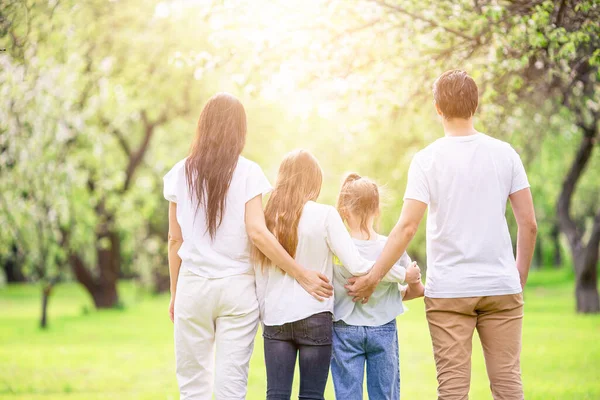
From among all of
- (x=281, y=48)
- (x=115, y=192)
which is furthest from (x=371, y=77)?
(x=115, y=192)

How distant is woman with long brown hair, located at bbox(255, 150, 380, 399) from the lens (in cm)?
376

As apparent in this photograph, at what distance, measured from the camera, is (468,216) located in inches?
142

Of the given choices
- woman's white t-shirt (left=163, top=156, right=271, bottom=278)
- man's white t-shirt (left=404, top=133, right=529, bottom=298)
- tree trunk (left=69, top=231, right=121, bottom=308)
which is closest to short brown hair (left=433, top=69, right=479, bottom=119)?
man's white t-shirt (left=404, top=133, right=529, bottom=298)

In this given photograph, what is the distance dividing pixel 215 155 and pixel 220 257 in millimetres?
536

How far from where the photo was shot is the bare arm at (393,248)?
369cm

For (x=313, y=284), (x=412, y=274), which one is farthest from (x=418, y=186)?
(x=313, y=284)

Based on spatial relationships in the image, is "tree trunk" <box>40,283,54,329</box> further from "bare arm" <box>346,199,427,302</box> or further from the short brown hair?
the short brown hair

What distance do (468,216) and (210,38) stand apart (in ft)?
11.8

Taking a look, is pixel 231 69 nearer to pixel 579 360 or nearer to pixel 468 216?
pixel 468 216

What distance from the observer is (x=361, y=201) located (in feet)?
13.4

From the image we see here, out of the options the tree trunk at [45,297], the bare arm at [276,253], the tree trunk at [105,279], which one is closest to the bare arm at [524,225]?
the bare arm at [276,253]

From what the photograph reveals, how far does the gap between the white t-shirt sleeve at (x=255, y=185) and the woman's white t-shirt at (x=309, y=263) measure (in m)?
0.25

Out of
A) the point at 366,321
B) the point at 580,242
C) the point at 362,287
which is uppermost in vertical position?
the point at 362,287

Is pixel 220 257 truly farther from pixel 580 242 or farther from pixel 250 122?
pixel 250 122
